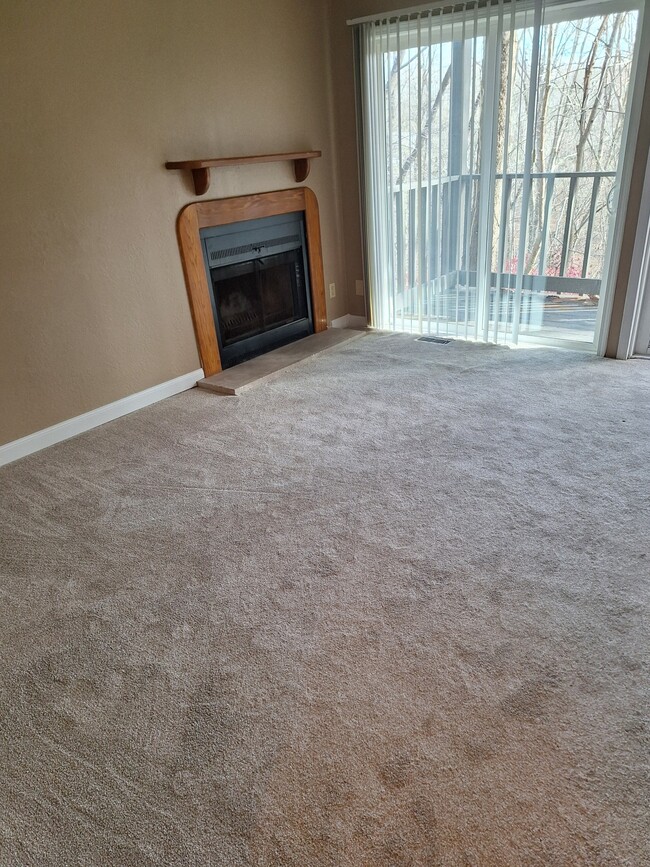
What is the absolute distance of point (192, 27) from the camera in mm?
3162

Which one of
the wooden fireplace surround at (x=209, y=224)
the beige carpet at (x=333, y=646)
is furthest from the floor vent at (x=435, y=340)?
the beige carpet at (x=333, y=646)

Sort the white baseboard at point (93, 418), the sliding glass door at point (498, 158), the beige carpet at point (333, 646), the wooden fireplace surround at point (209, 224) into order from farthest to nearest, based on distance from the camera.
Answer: the wooden fireplace surround at point (209, 224)
the sliding glass door at point (498, 158)
the white baseboard at point (93, 418)
the beige carpet at point (333, 646)

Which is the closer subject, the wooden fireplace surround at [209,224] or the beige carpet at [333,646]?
the beige carpet at [333,646]

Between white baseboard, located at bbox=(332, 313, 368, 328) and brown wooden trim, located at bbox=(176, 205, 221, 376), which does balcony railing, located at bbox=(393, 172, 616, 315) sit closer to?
white baseboard, located at bbox=(332, 313, 368, 328)

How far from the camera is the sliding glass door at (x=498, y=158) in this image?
327 centimetres

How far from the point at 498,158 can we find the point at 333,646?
3.25m

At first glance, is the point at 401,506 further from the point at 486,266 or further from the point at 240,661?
the point at 486,266

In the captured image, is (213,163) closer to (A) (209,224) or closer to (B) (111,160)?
(A) (209,224)

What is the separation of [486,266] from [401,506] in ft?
7.57

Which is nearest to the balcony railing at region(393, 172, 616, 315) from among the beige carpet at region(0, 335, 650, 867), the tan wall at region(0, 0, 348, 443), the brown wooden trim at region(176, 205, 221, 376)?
the tan wall at region(0, 0, 348, 443)

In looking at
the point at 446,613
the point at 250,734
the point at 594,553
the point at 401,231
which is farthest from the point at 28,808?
the point at 401,231

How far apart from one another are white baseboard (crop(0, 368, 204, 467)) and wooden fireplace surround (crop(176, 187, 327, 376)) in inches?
9.0

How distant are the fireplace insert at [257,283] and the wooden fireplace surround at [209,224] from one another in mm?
49

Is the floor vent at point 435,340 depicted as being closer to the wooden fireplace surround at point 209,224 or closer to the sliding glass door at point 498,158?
the sliding glass door at point 498,158
